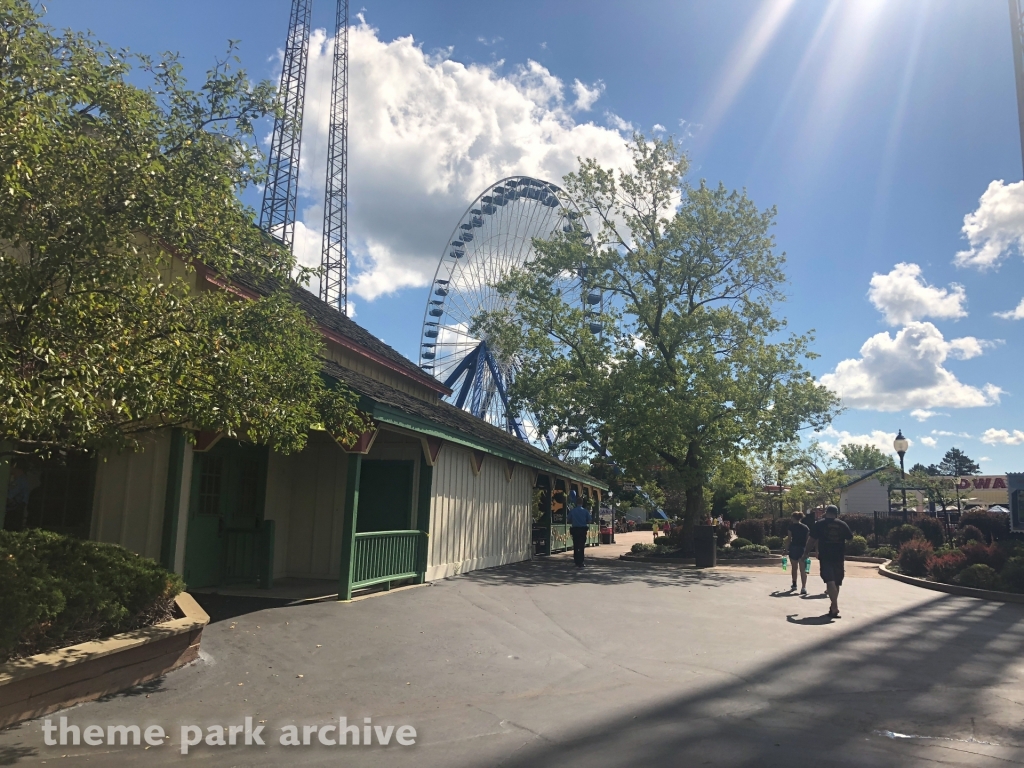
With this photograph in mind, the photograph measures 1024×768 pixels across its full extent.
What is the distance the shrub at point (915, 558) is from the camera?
647 inches

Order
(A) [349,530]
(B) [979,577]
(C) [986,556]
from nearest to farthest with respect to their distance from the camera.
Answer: (A) [349,530], (B) [979,577], (C) [986,556]

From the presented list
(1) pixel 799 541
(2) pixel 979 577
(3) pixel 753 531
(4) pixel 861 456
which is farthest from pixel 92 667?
(4) pixel 861 456

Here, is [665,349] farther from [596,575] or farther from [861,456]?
[861,456]

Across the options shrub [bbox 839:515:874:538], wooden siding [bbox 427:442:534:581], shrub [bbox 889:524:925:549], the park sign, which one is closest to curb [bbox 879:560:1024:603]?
shrub [bbox 889:524:925:549]

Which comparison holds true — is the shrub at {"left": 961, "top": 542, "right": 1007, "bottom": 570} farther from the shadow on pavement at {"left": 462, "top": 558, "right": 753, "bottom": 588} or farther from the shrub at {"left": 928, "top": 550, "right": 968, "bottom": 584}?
the shadow on pavement at {"left": 462, "top": 558, "right": 753, "bottom": 588}

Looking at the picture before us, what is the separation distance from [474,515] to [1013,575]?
9822mm

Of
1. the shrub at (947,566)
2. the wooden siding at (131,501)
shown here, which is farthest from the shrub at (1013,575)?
the wooden siding at (131,501)

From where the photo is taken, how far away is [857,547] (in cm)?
2552

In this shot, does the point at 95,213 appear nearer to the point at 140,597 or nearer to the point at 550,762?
the point at 140,597

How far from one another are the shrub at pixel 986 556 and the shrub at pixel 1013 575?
0.70 m

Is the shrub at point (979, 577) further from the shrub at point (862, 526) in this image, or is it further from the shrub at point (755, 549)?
the shrub at point (862, 526)

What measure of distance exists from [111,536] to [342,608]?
3001 mm

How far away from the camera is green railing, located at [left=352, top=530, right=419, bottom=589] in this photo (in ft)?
34.6

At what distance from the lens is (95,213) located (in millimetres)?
5062
